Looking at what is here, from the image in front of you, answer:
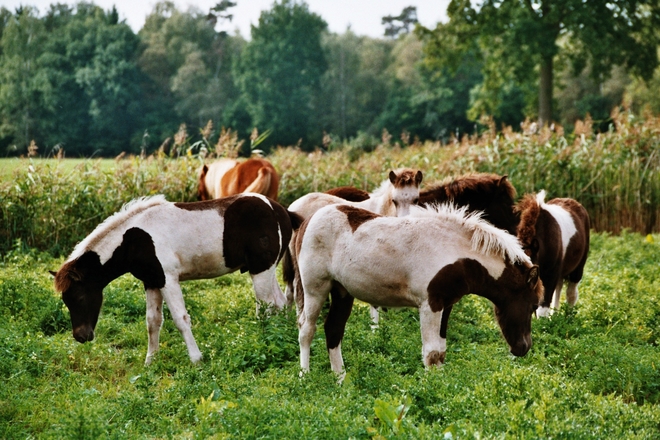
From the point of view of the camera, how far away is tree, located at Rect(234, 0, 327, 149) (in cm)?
4606

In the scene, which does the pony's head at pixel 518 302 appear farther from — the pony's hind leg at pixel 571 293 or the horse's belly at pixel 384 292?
the pony's hind leg at pixel 571 293

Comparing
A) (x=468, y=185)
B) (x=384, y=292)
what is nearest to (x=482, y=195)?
(x=468, y=185)

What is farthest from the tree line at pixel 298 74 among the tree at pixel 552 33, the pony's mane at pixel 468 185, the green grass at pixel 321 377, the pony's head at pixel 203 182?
the green grass at pixel 321 377

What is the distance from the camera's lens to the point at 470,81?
155ft

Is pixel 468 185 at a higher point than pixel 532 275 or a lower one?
higher

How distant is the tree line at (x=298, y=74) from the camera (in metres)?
27.5

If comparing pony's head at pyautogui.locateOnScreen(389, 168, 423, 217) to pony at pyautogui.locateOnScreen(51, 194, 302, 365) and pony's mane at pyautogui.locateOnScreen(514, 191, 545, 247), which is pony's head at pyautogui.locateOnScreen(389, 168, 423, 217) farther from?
pony at pyautogui.locateOnScreen(51, 194, 302, 365)

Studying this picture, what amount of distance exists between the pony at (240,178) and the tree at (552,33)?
1833cm

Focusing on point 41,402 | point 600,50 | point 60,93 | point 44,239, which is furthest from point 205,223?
point 60,93

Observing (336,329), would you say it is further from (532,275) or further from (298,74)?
(298,74)

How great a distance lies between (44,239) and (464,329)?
7.98m

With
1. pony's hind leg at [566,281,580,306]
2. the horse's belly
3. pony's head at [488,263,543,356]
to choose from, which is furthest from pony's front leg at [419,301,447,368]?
pony's hind leg at [566,281,580,306]

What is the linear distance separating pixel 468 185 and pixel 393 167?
7.14 metres

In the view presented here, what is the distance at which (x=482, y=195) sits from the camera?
26.7 ft
